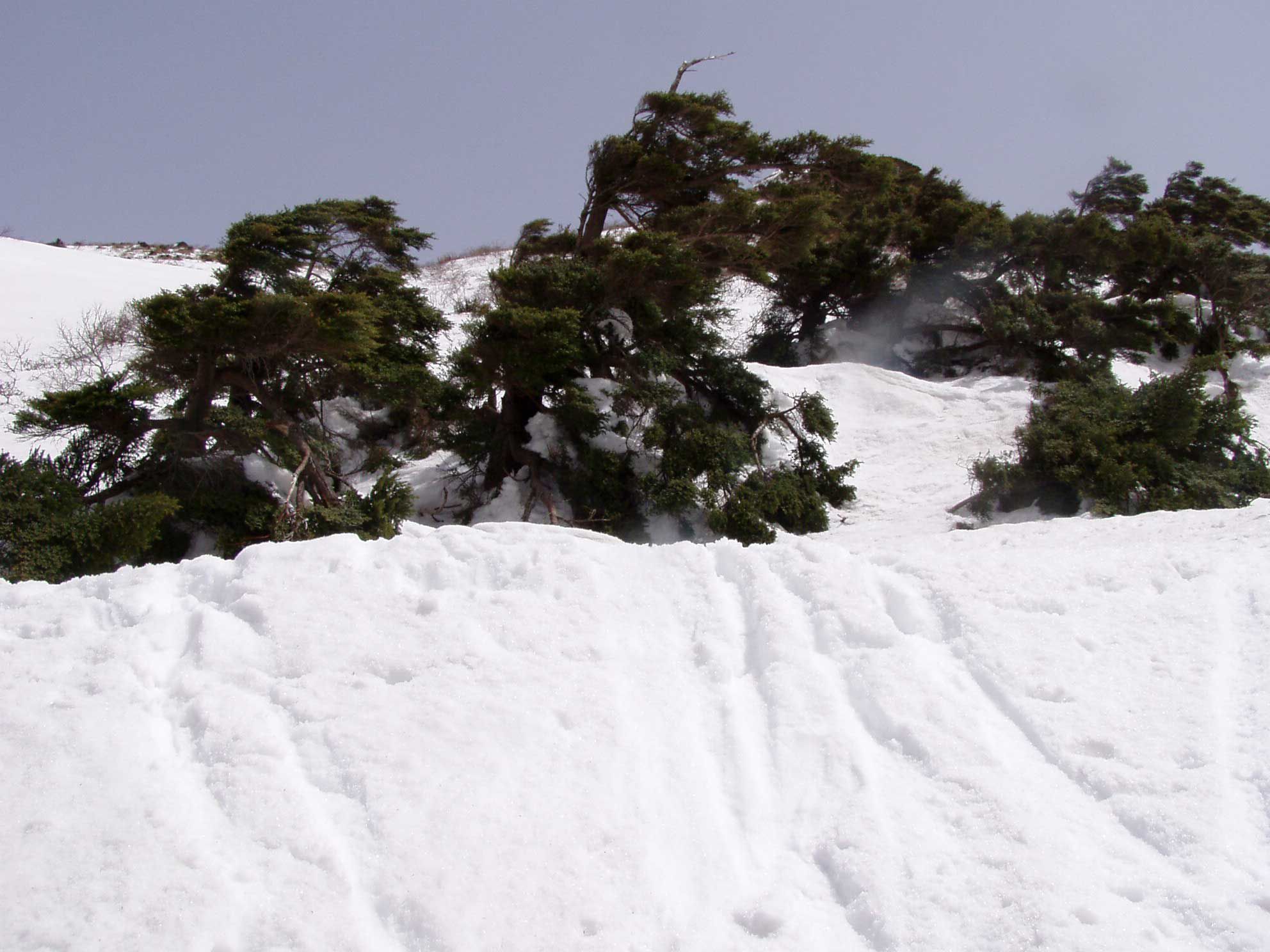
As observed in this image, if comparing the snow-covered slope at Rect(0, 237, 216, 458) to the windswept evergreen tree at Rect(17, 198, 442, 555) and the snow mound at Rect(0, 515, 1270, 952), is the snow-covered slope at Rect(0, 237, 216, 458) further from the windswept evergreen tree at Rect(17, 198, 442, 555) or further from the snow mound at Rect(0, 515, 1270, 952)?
the snow mound at Rect(0, 515, 1270, 952)

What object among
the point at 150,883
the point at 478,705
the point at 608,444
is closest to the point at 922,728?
the point at 478,705

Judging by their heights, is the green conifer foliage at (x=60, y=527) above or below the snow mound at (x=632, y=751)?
above

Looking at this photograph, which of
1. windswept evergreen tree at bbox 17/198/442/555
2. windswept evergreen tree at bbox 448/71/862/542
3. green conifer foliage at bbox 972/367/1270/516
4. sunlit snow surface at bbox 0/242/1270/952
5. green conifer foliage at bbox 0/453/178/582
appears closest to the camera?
sunlit snow surface at bbox 0/242/1270/952

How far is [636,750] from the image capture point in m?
3.17

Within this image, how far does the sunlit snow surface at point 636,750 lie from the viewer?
2459 mm

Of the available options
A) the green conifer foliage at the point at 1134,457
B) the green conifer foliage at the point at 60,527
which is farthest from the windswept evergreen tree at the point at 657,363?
the green conifer foliage at the point at 60,527

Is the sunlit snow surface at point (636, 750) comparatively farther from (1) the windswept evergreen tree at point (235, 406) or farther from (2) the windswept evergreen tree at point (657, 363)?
(2) the windswept evergreen tree at point (657, 363)

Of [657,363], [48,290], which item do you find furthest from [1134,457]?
[48,290]

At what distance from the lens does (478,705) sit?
3293 millimetres

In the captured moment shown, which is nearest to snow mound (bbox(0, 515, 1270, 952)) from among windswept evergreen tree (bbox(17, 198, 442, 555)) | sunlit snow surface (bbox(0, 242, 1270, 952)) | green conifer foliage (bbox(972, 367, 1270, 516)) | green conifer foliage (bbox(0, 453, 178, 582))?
sunlit snow surface (bbox(0, 242, 1270, 952))

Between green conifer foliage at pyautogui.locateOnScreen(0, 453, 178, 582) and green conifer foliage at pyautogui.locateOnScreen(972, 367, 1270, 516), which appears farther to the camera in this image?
green conifer foliage at pyautogui.locateOnScreen(972, 367, 1270, 516)

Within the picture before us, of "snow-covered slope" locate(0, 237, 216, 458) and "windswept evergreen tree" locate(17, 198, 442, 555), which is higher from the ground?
Answer: "snow-covered slope" locate(0, 237, 216, 458)

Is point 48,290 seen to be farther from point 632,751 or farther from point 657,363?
point 632,751

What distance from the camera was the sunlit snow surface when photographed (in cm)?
246
